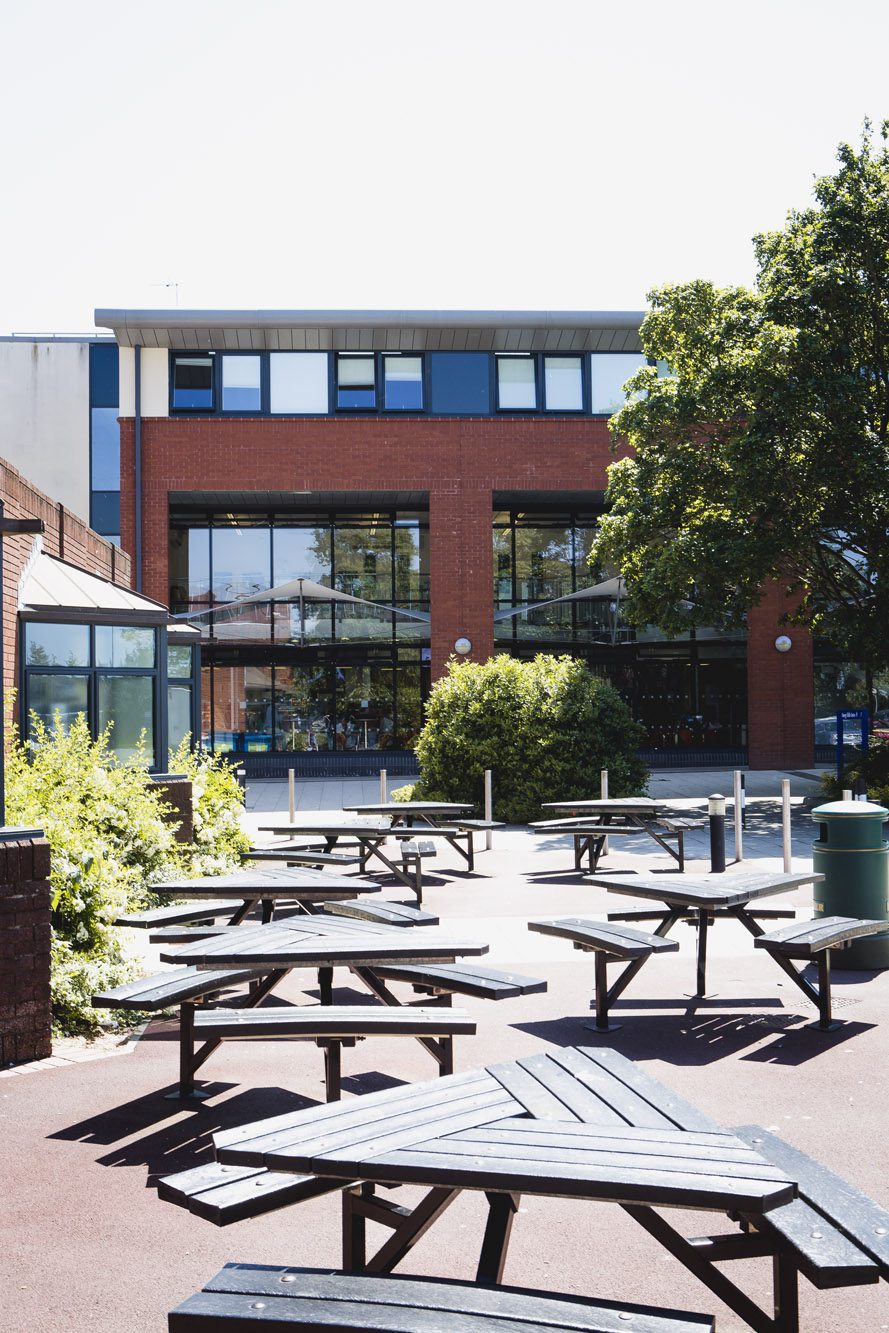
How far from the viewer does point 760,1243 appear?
326cm

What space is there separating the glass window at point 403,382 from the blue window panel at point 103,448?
9016 millimetres

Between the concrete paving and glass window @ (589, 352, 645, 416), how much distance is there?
71.1ft

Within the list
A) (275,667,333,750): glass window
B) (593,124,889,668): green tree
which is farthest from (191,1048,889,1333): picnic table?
(275,667,333,750): glass window

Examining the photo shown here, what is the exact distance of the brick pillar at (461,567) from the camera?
28.9 m

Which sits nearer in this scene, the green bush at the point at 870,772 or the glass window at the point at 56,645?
the glass window at the point at 56,645

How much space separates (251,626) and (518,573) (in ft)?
23.4

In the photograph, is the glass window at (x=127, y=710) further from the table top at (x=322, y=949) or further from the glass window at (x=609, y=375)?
the glass window at (x=609, y=375)

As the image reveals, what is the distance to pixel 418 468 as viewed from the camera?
28.9 m

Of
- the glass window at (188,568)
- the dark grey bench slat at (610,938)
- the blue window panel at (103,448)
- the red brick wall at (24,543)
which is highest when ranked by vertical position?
the blue window panel at (103,448)

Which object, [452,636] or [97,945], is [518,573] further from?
[97,945]

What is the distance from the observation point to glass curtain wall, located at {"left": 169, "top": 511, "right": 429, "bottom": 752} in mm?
30312

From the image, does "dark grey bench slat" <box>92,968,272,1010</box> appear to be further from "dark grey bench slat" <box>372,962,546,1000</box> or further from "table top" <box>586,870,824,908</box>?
"table top" <box>586,870,824,908</box>

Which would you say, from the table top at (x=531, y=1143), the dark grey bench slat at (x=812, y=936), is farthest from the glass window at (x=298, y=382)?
the table top at (x=531, y=1143)

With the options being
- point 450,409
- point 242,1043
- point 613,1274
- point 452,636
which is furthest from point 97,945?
point 450,409
